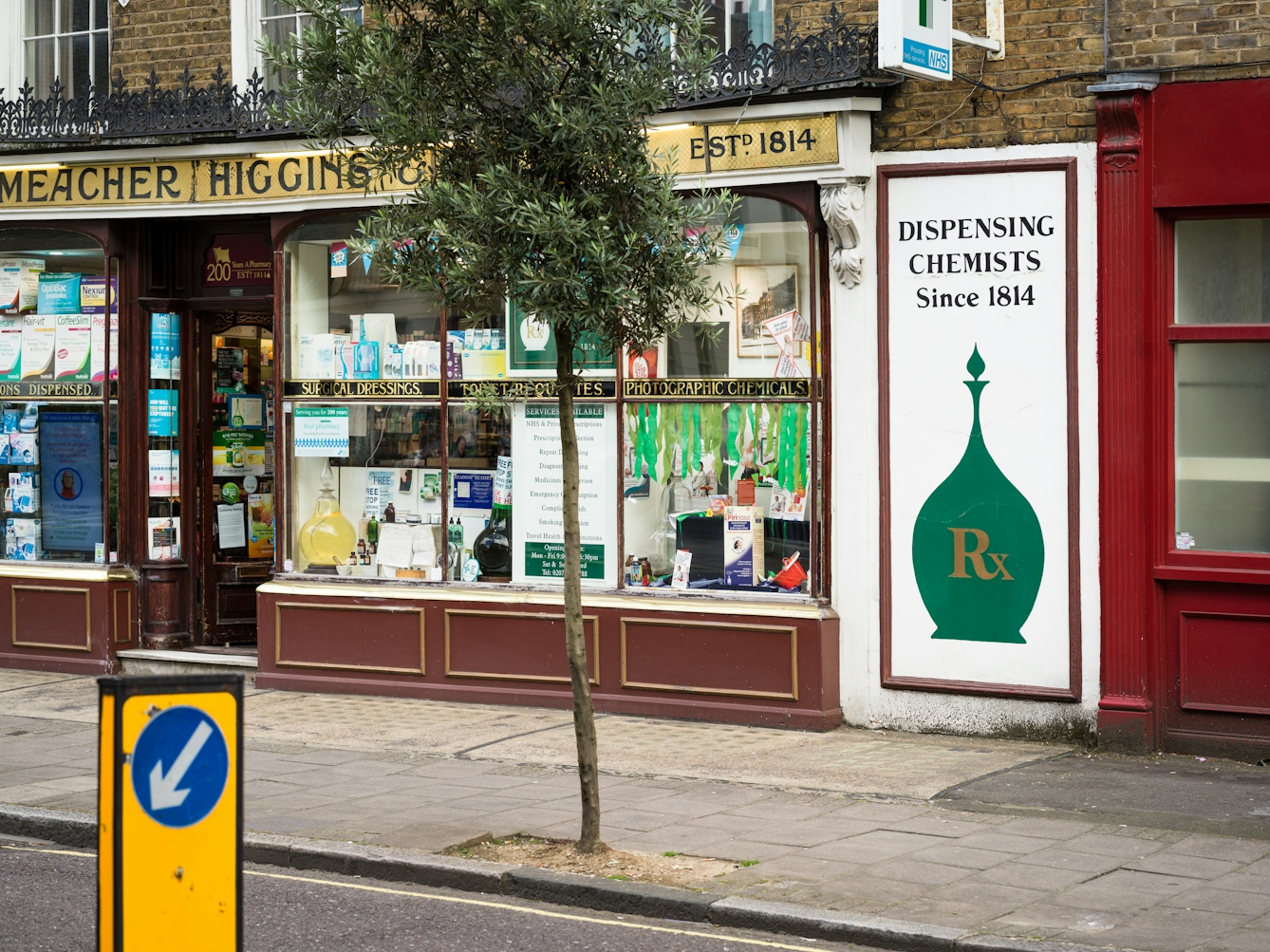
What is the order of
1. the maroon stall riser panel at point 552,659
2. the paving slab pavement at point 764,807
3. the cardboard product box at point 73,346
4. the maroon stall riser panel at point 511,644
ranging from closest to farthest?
the paving slab pavement at point 764,807
the maroon stall riser panel at point 552,659
the maroon stall riser panel at point 511,644
the cardboard product box at point 73,346

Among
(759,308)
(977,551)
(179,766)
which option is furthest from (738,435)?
(179,766)

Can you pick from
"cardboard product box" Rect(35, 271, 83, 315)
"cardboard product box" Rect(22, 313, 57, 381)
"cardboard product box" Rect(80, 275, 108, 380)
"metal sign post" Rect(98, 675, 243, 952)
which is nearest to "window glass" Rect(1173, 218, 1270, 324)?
"metal sign post" Rect(98, 675, 243, 952)

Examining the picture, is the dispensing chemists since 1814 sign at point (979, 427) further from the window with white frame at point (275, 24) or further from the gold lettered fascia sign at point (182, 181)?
the window with white frame at point (275, 24)

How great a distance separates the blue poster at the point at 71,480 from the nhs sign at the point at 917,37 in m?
7.45

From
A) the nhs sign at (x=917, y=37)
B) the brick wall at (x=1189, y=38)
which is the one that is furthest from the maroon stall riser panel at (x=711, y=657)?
the brick wall at (x=1189, y=38)

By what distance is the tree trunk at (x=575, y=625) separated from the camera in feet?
24.0

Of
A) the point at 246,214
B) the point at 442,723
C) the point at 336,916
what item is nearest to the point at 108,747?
the point at 336,916

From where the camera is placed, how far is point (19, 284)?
43.9ft

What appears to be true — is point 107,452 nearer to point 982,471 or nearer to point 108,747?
point 982,471

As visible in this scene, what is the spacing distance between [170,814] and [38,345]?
31.6ft

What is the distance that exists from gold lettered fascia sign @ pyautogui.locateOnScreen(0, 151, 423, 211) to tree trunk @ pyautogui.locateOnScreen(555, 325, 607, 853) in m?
4.43

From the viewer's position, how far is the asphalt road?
6203 mm

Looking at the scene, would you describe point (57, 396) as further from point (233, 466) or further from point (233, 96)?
point (233, 96)

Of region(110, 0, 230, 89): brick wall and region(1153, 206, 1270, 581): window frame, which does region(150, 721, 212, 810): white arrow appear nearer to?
region(1153, 206, 1270, 581): window frame
